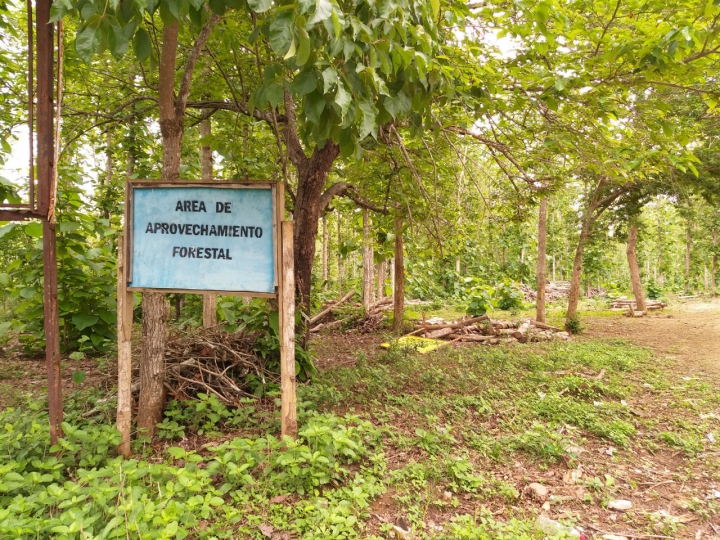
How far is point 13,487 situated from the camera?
2305mm

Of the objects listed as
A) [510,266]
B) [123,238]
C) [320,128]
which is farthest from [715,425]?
[510,266]

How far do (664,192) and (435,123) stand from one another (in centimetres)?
1049

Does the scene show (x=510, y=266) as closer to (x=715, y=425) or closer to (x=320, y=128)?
(x=715, y=425)

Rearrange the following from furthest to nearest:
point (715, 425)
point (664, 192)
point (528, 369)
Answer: point (664, 192)
point (528, 369)
point (715, 425)

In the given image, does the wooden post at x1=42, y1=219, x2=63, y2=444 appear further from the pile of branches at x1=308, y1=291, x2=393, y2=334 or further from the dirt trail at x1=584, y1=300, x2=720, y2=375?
the dirt trail at x1=584, y1=300, x2=720, y2=375

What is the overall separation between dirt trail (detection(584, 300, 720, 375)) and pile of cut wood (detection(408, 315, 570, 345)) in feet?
4.11

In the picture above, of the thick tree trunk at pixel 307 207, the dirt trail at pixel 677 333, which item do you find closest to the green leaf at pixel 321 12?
the thick tree trunk at pixel 307 207

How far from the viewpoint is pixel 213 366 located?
4383mm

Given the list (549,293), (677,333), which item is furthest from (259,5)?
(549,293)

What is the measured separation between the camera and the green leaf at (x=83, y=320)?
208 inches

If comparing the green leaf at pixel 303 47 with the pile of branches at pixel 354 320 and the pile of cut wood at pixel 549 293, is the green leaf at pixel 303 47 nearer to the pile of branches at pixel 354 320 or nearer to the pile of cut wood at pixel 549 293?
the pile of branches at pixel 354 320

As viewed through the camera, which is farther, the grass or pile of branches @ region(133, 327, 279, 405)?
pile of branches @ region(133, 327, 279, 405)

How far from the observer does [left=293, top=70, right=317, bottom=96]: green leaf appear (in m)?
1.92

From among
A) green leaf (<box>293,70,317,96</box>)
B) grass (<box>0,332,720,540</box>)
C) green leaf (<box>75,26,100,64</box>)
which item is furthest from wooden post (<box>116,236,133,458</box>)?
green leaf (<box>293,70,317,96</box>)
